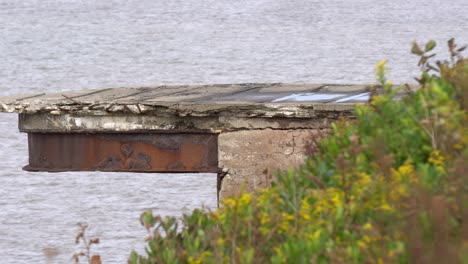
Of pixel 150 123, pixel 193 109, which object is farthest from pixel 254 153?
pixel 150 123

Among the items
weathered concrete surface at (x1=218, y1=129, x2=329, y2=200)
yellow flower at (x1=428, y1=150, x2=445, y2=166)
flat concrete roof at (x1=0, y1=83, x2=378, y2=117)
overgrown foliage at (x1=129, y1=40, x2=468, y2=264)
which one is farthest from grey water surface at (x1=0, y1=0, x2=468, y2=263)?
yellow flower at (x1=428, y1=150, x2=445, y2=166)

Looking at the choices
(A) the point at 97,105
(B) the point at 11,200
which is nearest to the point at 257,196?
(A) the point at 97,105

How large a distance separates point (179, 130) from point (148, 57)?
24.6 meters

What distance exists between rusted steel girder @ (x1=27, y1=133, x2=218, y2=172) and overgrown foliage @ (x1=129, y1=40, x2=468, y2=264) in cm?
329

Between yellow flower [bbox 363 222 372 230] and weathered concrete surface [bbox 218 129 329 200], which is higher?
weathered concrete surface [bbox 218 129 329 200]

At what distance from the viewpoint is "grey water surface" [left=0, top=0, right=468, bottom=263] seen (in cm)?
1599

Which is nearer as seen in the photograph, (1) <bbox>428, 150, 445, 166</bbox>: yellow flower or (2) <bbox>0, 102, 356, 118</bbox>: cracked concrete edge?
(1) <bbox>428, 150, 445, 166</bbox>: yellow flower

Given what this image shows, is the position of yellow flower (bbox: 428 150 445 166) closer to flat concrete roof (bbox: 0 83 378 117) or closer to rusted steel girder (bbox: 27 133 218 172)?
flat concrete roof (bbox: 0 83 378 117)

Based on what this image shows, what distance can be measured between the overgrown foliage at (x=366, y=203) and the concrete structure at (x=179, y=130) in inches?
115

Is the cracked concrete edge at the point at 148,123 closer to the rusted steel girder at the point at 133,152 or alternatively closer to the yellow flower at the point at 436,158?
the rusted steel girder at the point at 133,152

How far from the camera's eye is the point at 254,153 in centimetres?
682

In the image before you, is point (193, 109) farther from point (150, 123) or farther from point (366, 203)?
point (366, 203)

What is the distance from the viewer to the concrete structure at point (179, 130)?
22.2 feet

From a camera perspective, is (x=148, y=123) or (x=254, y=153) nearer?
(x=254, y=153)
